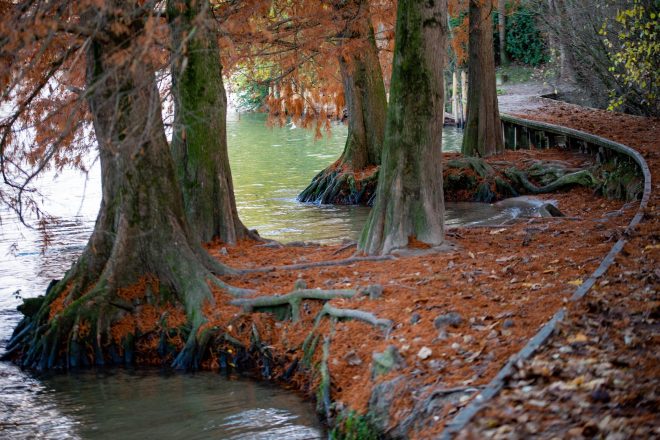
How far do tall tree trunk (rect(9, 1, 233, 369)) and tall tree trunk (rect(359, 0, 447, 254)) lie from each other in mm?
2832

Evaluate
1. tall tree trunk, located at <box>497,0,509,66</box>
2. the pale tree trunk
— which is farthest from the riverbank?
tall tree trunk, located at <box>497,0,509,66</box>

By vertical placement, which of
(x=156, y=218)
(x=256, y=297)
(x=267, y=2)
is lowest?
(x=256, y=297)

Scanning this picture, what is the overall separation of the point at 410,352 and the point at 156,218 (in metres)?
4.54

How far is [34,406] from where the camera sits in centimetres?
959

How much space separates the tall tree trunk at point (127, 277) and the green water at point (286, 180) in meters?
7.46

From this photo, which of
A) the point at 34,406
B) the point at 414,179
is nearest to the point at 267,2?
the point at 414,179

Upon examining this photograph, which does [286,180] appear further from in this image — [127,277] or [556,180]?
[127,277]

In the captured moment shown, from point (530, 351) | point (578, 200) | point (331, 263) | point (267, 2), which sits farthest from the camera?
point (578, 200)

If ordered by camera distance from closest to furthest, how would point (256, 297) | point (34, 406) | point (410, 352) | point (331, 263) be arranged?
point (410, 352) < point (34, 406) < point (256, 297) < point (331, 263)

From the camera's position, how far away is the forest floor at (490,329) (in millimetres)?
5734

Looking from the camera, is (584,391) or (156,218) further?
(156,218)

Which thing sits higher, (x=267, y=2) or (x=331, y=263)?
(x=267, y=2)

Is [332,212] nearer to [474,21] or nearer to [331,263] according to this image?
[474,21]

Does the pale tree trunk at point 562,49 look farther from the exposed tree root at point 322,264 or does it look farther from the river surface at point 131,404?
the river surface at point 131,404
